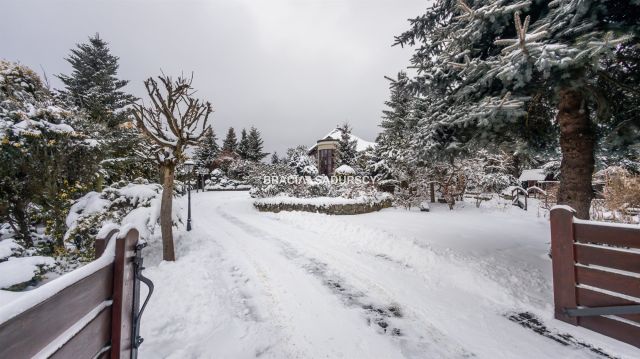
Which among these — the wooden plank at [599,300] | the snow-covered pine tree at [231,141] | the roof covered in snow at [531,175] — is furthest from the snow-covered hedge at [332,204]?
the snow-covered pine tree at [231,141]

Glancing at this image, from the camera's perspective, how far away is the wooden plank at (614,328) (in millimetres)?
2775

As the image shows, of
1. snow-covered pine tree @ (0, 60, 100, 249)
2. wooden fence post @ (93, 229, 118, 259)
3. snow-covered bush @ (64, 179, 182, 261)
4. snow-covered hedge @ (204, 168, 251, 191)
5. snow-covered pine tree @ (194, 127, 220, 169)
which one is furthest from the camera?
snow-covered pine tree @ (194, 127, 220, 169)

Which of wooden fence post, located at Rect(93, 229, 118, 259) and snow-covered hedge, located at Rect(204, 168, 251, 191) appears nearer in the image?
wooden fence post, located at Rect(93, 229, 118, 259)

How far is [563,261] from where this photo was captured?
3338 millimetres

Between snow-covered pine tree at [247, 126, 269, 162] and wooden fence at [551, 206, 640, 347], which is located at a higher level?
snow-covered pine tree at [247, 126, 269, 162]

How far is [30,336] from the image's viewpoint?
932 millimetres

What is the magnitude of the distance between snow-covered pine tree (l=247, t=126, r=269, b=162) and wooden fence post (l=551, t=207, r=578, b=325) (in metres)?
41.2

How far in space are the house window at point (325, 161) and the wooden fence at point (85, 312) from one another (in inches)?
1441

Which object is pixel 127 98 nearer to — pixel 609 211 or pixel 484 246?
pixel 484 246

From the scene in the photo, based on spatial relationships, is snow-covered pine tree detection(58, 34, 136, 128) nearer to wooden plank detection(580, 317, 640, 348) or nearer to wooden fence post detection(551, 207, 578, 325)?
wooden fence post detection(551, 207, 578, 325)

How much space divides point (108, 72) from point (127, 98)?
2.41m

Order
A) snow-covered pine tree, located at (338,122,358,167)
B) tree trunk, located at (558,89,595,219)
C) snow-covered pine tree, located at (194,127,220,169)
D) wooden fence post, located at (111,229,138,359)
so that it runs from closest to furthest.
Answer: wooden fence post, located at (111,229,138,359), tree trunk, located at (558,89,595,219), snow-covered pine tree, located at (338,122,358,167), snow-covered pine tree, located at (194,127,220,169)

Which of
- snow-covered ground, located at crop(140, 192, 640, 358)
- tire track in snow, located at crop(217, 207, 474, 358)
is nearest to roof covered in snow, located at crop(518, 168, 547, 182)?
snow-covered ground, located at crop(140, 192, 640, 358)

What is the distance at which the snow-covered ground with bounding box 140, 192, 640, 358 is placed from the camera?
2.94 m
